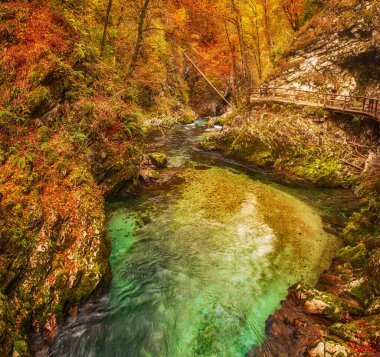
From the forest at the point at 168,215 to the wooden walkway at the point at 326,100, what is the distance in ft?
0.66

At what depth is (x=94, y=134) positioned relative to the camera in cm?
1140

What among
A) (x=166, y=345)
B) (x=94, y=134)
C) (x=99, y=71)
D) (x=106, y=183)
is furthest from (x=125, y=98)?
(x=166, y=345)

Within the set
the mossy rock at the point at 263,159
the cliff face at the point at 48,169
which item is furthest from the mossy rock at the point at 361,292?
the mossy rock at the point at 263,159

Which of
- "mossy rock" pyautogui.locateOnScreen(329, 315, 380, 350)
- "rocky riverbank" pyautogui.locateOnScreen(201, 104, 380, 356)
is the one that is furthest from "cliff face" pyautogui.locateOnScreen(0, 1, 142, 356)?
"mossy rock" pyautogui.locateOnScreen(329, 315, 380, 350)

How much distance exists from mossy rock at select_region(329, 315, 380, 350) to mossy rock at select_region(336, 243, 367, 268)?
9.14 feet

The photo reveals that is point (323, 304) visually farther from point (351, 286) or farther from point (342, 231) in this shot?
point (342, 231)

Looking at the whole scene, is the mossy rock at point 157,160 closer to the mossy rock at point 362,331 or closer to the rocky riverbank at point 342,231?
the rocky riverbank at point 342,231

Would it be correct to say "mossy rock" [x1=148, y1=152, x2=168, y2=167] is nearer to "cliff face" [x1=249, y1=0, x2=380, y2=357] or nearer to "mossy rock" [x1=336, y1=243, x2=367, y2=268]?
"cliff face" [x1=249, y1=0, x2=380, y2=357]

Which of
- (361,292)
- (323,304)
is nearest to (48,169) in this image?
(323,304)

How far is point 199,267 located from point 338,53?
65.3 ft

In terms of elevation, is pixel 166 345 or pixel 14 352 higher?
pixel 14 352

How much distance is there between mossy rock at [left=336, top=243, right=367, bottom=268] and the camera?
8.82 m

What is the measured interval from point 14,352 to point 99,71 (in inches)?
460

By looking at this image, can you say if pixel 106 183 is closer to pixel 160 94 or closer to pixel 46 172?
pixel 46 172
